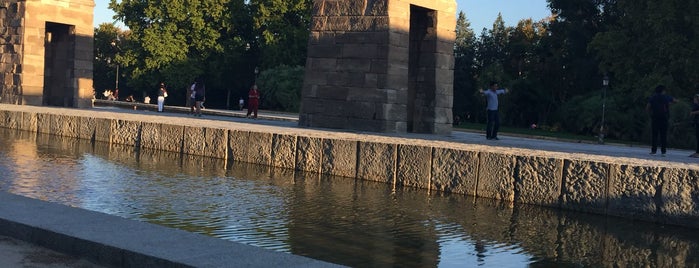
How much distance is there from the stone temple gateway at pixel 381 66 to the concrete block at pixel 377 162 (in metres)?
4.91

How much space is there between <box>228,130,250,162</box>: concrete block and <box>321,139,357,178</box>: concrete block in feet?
6.78

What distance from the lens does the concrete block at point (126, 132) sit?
17.6 metres

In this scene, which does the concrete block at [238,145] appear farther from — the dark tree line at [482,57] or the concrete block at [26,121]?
the dark tree line at [482,57]

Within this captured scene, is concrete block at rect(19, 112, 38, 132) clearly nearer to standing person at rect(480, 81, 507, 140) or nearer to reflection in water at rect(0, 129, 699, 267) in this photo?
reflection in water at rect(0, 129, 699, 267)

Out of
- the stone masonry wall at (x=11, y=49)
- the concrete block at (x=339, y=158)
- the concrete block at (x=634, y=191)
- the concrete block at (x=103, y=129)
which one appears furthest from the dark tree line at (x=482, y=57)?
the concrete block at (x=634, y=191)

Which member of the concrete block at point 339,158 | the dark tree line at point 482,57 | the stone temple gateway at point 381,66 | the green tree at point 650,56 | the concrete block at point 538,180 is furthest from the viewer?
the dark tree line at point 482,57

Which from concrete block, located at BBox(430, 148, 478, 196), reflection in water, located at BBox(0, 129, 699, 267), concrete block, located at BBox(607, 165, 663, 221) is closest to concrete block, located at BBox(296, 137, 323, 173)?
reflection in water, located at BBox(0, 129, 699, 267)

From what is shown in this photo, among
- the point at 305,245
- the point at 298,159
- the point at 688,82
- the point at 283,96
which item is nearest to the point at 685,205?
the point at 305,245

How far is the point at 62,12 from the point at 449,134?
16.6 metres

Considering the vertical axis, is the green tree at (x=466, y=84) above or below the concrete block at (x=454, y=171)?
above

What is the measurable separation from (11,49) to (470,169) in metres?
23.2

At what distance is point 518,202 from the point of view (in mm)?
11297

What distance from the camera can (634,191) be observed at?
10.2 m

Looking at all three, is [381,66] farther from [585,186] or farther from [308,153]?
[585,186]
